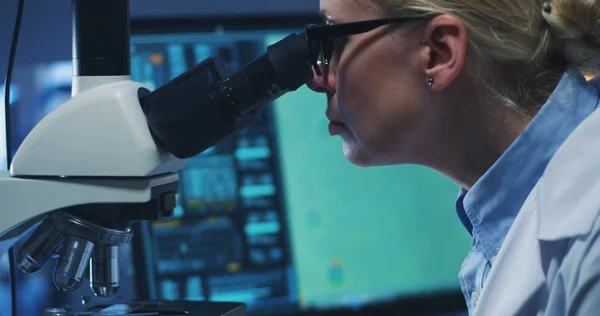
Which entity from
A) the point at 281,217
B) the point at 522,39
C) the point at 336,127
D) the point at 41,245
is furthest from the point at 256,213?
the point at 522,39

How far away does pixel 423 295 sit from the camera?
1.55 meters

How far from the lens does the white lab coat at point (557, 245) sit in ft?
2.89

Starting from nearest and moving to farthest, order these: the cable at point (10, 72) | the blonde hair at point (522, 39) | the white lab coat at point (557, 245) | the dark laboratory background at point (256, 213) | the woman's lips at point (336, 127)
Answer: the white lab coat at point (557, 245)
the blonde hair at point (522, 39)
the woman's lips at point (336, 127)
the cable at point (10, 72)
the dark laboratory background at point (256, 213)

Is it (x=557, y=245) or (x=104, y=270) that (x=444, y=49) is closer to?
(x=557, y=245)

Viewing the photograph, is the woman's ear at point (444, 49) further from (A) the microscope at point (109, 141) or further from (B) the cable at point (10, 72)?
(B) the cable at point (10, 72)

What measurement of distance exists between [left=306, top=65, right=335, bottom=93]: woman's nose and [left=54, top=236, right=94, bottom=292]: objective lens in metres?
0.34

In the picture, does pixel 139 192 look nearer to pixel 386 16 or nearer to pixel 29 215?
pixel 29 215

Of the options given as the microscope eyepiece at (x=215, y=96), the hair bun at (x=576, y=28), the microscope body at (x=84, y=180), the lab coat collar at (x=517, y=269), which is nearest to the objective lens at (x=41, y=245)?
the microscope body at (x=84, y=180)

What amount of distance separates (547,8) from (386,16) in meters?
0.19

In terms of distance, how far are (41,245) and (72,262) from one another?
45 mm

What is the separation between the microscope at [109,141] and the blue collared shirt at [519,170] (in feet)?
0.88

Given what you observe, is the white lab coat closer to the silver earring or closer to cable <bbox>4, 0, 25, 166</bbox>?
the silver earring

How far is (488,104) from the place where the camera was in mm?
1032

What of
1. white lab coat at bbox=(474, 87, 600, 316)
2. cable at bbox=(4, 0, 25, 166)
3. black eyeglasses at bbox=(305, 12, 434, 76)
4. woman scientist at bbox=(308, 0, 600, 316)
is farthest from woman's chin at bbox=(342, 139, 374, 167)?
cable at bbox=(4, 0, 25, 166)
